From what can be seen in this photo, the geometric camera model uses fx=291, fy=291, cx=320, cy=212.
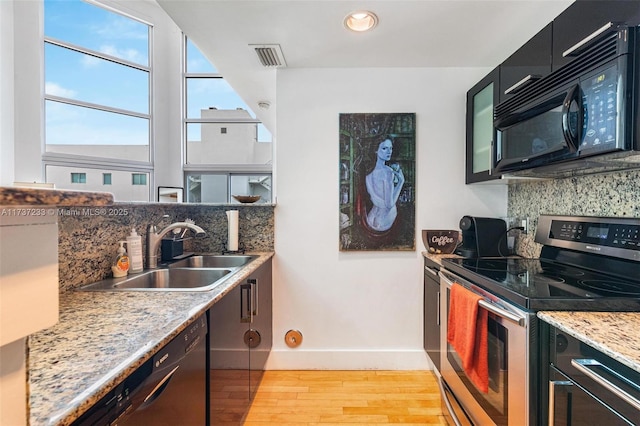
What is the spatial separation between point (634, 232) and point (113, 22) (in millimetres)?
6777

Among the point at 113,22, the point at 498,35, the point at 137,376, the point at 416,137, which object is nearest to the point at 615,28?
the point at 498,35

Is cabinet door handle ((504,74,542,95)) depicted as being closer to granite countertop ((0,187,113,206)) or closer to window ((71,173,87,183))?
granite countertop ((0,187,113,206))

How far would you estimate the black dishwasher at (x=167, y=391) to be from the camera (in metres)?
0.64

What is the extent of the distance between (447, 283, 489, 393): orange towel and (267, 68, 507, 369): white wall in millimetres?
846

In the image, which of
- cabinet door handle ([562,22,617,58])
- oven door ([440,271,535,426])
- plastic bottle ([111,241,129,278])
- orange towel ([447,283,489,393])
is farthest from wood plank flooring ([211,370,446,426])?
cabinet door handle ([562,22,617,58])

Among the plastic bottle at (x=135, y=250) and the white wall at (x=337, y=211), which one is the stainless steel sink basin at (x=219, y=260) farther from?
the plastic bottle at (x=135, y=250)

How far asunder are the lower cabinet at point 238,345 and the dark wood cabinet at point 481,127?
165cm

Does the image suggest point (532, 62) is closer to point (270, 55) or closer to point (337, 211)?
point (337, 211)

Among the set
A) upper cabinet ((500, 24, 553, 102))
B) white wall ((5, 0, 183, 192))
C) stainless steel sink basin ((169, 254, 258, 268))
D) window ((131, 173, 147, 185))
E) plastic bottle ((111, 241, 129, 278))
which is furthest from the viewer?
window ((131, 173, 147, 185))

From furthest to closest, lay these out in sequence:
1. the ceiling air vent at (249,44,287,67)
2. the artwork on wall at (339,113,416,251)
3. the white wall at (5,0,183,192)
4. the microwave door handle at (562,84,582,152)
Answer: the white wall at (5,0,183,192) < the artwork on wall at (339,113,416,251) < the ceiling air vent at (249,44,287,67) < the microwave door handle at (562,84,582,152)

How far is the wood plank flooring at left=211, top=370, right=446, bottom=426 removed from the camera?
171cm

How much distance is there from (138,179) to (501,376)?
5741 mm

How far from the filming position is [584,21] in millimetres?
1153

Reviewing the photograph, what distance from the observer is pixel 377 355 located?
2.27 metres
